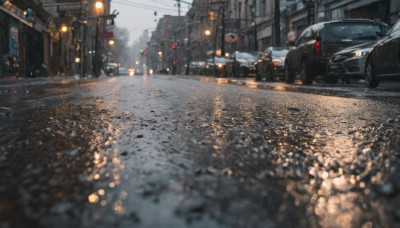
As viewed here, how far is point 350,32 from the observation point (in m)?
10.7

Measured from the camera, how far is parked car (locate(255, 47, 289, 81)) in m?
14.8

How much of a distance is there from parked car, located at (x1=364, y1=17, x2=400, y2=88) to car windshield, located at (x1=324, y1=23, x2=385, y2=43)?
7.93ft

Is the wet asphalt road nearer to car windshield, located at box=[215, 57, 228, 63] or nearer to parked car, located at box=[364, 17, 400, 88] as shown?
parked car, located at box=[364, 17, 400, 88]

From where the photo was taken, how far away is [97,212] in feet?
3.00

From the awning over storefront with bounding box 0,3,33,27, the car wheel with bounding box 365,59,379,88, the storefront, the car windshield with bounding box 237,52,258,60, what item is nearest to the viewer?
the car wheel with bounding box 365,59,379,88

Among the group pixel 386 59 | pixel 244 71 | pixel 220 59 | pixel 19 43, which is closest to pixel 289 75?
pixel 386 59

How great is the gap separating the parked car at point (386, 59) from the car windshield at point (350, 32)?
242cm

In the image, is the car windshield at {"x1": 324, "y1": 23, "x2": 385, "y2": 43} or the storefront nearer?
the car windshield at {"x1": 324, "y1": 23, "x2": 385, "y2": 43}

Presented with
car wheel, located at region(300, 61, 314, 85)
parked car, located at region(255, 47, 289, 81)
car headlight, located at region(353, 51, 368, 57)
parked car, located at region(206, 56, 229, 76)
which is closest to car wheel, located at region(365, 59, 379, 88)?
car headlight, located at region(353, 51, 368, 57)

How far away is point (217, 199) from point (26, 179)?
2.01ft

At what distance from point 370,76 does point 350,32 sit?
9.00ft

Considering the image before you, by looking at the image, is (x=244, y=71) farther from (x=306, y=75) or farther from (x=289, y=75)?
(x=306, y=75)

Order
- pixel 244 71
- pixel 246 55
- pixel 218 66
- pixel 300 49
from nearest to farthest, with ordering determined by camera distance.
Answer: pixel 300 49
pixel 244 71
pixel 246 55
pixel 218 66

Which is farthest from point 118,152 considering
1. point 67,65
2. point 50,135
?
point 67,65
